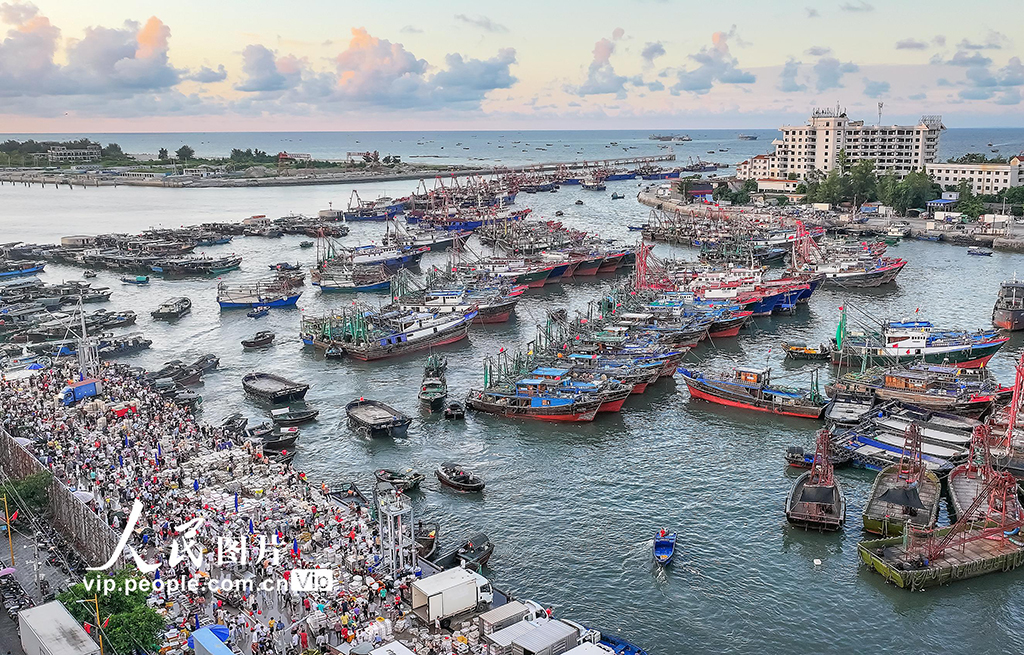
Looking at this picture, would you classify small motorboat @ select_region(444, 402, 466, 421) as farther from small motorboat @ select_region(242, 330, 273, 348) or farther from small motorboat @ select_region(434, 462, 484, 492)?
small motorboat @ select_region(242, 330, 273, 348)

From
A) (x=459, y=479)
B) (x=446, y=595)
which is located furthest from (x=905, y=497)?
(x=446, y=595)

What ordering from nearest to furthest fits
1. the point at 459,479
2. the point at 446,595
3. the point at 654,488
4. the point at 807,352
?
the point at 446,595
the point at 459,479
the point at 654,488
the point at 807,352

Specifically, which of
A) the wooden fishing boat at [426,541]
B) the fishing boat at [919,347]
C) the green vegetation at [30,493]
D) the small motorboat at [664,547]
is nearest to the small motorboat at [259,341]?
the green vegetation at [30,493]

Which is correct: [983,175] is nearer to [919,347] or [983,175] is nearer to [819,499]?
[919,347]

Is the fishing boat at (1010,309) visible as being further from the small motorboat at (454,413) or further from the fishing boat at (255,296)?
the fishing boat at (255,296)

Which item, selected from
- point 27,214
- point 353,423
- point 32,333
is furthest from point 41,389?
point 27,214

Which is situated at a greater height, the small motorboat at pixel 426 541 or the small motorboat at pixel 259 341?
the small motorboat at pixel 259 341
